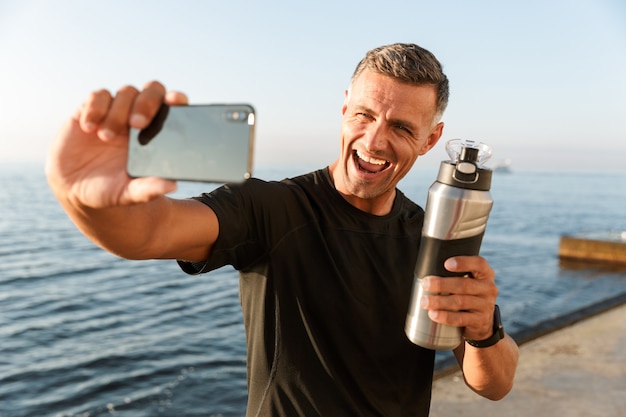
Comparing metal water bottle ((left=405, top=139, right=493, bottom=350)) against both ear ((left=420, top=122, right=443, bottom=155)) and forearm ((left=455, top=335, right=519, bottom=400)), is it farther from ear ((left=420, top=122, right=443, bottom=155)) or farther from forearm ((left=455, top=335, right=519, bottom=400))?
ear ((left=420, top=122, right=443, bottom=155))

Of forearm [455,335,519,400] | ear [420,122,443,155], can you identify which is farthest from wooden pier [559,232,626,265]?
forearm [455,335,519,400]

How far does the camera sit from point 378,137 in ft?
8.42

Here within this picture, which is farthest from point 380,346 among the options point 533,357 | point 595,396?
point 533,357

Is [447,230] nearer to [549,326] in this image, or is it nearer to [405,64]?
[405,64]

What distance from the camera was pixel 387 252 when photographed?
2424 mm

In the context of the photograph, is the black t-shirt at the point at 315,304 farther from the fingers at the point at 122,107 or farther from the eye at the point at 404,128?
the fingers at the point at 122,107

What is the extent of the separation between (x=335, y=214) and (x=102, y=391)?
36.8ft

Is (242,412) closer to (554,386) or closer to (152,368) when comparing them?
(152,368)

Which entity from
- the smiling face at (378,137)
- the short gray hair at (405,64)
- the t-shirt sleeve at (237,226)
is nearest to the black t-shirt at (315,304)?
the t-shirt sleeve at (237,226)

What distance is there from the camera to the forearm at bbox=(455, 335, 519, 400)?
7.72 ft

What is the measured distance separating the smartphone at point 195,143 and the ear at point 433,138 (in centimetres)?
165

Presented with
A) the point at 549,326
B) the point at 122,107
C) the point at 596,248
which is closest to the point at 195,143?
the point at 122,107

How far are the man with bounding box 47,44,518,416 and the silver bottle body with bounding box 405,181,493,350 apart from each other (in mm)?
51

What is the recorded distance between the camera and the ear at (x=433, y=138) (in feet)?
9.62
